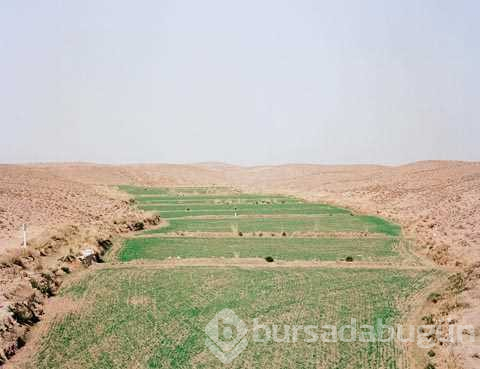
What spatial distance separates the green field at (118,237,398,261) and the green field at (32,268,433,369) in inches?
183

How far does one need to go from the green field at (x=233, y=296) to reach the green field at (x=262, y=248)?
9 centimetres

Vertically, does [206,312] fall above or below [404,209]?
below

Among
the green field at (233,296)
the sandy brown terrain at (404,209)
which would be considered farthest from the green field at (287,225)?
the sandy brown terrain at (404,209)

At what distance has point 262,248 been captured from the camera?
3956 centimetres

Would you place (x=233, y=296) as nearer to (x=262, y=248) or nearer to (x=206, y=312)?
(x=206, y=312)

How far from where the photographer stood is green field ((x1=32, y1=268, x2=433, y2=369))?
1878cm

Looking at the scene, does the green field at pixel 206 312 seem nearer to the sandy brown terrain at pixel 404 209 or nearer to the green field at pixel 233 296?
the green field at pixel 233 296

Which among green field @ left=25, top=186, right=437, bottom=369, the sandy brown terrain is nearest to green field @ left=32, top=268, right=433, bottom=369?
green field @ left=25, top=186, right=437, bottom=369

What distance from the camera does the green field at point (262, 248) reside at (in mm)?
36906

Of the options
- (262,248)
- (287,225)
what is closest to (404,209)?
(287,225)

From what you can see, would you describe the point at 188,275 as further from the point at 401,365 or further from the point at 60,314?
the point at 401,365

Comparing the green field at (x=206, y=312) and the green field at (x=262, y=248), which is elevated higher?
the green field at (x=262, y=248)

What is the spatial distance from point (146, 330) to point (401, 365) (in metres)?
10.7

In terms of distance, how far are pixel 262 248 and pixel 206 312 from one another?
1624cm
